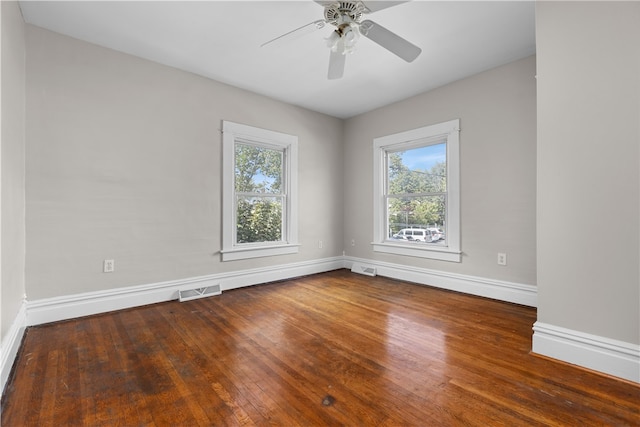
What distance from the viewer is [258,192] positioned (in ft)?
13.9

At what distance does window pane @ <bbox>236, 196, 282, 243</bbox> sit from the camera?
406cm

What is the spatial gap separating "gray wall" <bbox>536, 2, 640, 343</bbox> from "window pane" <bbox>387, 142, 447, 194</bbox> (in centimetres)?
186

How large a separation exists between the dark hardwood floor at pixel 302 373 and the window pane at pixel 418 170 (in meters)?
1.75

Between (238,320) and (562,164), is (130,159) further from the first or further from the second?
(562,164)

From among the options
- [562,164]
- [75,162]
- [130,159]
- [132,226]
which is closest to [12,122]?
[75,162]

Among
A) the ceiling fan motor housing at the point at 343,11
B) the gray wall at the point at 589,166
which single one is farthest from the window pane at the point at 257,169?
the gray wall at the point at 589,166

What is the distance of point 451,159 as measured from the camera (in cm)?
379

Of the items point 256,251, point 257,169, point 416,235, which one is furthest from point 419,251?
point 257,169

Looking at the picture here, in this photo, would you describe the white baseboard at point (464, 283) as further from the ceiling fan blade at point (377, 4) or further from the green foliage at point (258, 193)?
the ceiling fan blade at point (377, 4)

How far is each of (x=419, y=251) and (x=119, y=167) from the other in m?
3.72

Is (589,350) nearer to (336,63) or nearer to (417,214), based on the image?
(417,214)

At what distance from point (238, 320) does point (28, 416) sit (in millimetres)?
1479

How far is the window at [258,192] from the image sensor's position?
3836 millimetres

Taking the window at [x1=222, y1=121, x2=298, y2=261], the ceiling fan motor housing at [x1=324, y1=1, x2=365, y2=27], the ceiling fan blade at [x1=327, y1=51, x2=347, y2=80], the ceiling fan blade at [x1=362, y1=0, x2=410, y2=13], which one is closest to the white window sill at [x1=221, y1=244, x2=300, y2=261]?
the window at [x1=222, y1=121, x2=298, y2=261]
